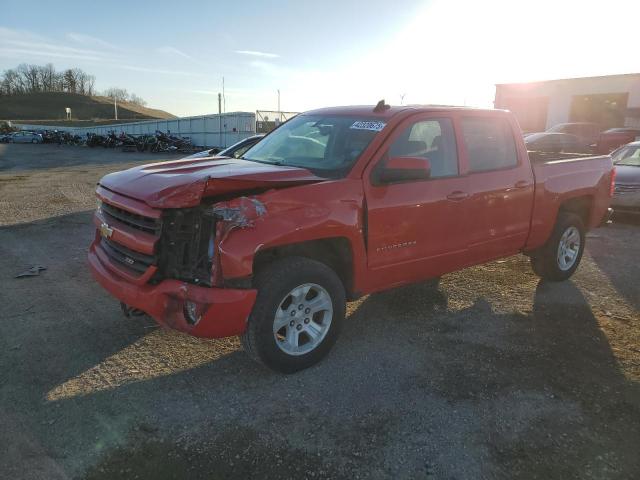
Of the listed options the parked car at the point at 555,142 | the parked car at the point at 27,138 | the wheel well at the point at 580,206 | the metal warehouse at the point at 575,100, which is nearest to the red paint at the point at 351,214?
the wheel well at the point at 580,206

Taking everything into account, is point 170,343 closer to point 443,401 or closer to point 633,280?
point 443,401

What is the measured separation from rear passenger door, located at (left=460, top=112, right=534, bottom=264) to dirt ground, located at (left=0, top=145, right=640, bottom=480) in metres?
0.72

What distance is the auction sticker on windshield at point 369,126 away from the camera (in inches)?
156

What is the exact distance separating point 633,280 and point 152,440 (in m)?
5.79

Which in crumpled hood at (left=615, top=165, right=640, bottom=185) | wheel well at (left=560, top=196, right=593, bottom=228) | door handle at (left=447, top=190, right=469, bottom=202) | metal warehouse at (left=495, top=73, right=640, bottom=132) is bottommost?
wheel well at (left=560, top=196, right=593, bottom=228)

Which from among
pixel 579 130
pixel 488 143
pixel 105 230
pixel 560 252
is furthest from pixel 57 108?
pixel 560 252

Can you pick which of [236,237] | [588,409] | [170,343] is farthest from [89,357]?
[588,409]

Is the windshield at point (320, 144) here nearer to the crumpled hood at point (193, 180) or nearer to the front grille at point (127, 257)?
the crumpled hood at point (193, 180)

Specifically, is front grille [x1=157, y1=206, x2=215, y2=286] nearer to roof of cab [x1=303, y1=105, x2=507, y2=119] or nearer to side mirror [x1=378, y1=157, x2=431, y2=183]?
side mirror [x1=378, y1=157, x2=431, y2=183]

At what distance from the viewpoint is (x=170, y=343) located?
3.91 meters

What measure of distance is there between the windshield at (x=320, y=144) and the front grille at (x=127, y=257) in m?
1.43

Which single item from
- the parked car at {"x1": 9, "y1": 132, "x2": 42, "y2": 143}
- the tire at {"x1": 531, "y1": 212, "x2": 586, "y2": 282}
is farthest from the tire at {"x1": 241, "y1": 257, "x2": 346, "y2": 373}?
the parked car at {"x1": 9, "y1": 132, "x2": 42, "y2": 143}

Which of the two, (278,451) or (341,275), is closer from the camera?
(278,451)

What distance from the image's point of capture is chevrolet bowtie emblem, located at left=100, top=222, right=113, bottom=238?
3.58m
